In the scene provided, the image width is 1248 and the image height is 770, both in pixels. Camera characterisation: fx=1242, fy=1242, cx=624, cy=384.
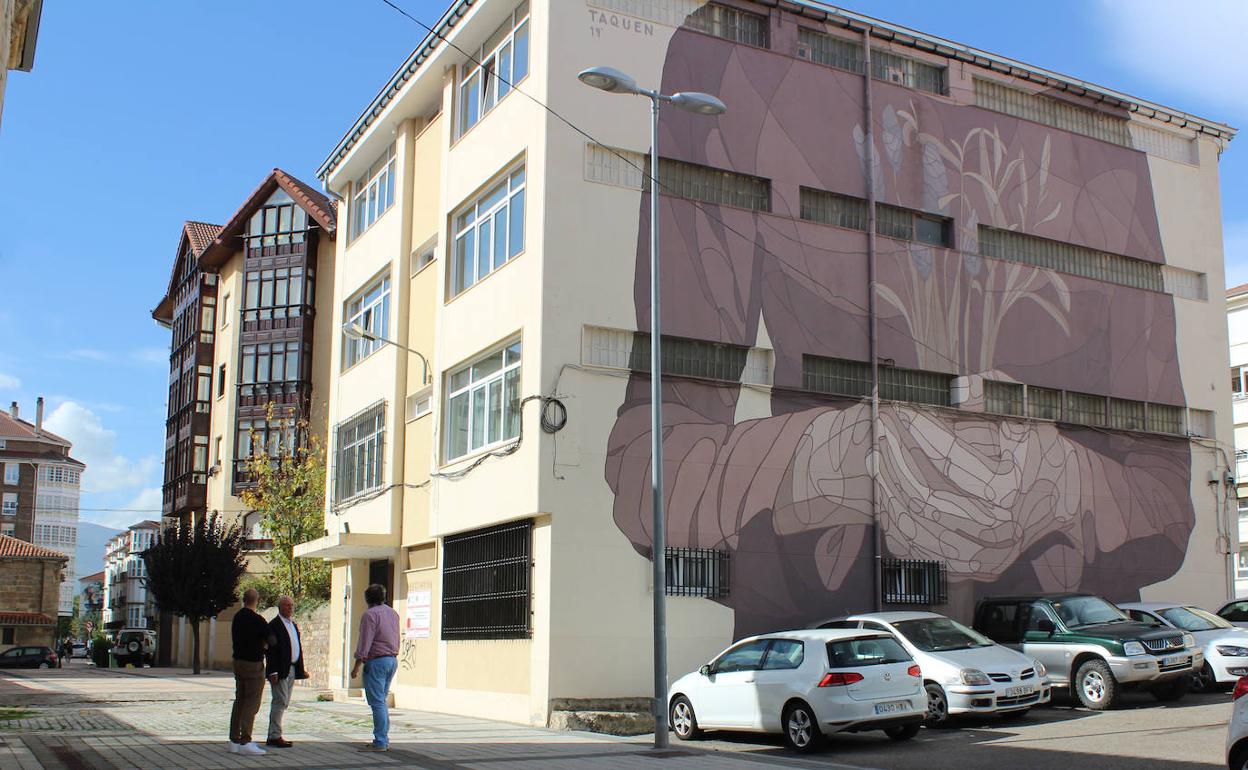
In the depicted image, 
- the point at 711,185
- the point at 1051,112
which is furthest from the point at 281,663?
the point at 1051,112

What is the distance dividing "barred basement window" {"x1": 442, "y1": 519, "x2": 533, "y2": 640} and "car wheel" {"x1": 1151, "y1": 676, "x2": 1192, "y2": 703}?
10.0 metres

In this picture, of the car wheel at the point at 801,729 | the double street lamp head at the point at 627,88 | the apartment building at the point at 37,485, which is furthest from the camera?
the apartment building at the point at 37,485

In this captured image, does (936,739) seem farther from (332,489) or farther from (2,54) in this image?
(332,489)

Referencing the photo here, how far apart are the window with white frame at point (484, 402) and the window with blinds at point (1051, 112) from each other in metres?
12.2

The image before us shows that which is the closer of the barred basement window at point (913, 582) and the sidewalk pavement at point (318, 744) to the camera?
the sidewalk pavement at point (318, 744)

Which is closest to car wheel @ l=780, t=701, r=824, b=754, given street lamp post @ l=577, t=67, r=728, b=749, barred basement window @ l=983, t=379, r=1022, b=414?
street lamp post @ l=577, t=67, r=728, b=749

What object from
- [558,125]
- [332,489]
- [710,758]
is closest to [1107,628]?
[710,758]

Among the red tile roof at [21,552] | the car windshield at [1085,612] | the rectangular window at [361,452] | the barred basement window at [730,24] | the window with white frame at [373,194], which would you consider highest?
the barred basement window at [730,24]

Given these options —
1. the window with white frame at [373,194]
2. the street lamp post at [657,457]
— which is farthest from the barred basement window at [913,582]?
the window with white frame at [373,194]

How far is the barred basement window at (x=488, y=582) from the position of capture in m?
21.3

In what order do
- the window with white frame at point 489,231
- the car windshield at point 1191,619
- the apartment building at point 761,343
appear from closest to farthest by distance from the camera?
the car windshield at point 1191,619, the apartment building at point 761,343, the window with white frame at point 489,231

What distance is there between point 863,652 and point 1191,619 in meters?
8.38

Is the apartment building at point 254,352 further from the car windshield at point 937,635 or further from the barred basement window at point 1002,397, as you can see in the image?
the car windshield at point 937,635

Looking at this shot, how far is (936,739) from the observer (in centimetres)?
1614
